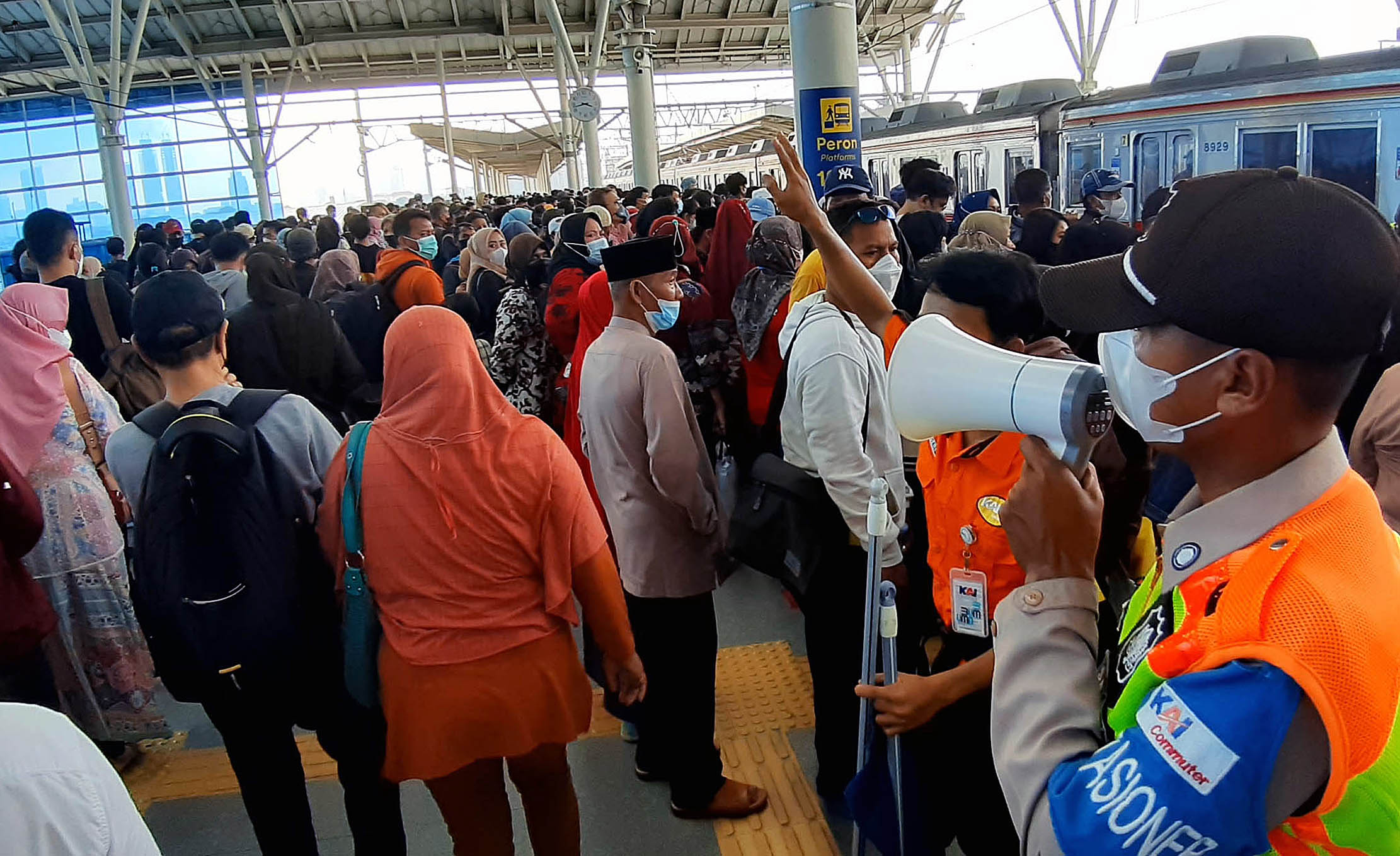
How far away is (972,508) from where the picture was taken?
6.07 ft

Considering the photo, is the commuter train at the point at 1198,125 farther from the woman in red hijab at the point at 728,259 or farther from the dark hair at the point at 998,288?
the dark hair at the point at 998,288

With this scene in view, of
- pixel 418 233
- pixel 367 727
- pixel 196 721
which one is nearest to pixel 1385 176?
pixel 418 233

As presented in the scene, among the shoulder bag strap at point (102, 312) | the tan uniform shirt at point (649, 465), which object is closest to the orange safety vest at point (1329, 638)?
the tan uniform shirt at point (649, 465)

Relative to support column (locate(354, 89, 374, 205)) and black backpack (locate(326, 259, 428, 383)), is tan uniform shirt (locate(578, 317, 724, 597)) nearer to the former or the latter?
black backpack (locate(326, 259, 428, 383))

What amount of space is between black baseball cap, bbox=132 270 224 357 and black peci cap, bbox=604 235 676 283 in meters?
1.11

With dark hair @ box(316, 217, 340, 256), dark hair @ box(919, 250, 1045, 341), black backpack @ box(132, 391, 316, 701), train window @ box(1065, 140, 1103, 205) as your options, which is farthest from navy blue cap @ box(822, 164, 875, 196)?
train window @ box(1065, 140, 1103, 205)

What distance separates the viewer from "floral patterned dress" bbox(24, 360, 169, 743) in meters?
3.11

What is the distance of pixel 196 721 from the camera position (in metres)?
3.74

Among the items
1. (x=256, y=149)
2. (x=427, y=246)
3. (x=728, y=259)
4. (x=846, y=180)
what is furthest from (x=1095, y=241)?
(x=256, y=149)

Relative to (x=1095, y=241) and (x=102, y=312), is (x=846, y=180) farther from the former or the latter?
(x=102, y=312)

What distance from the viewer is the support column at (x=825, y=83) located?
512 centimetres

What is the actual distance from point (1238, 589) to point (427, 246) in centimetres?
689

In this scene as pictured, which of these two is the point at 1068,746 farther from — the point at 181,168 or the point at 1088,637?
the point at 181,168

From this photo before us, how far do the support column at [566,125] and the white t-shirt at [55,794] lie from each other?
19.7 metres
